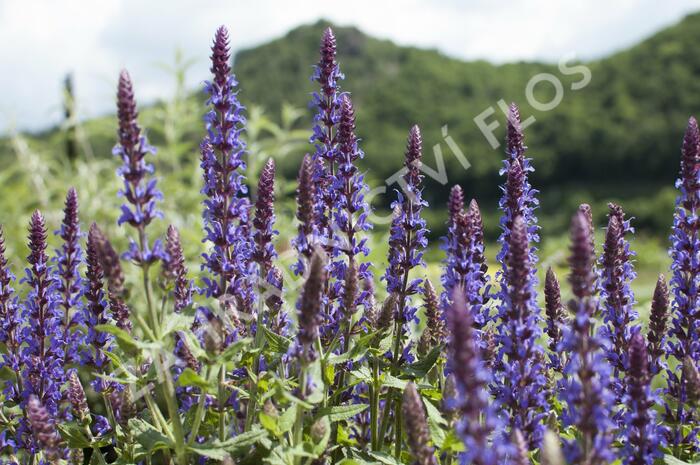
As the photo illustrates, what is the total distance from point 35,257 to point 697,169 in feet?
12.2

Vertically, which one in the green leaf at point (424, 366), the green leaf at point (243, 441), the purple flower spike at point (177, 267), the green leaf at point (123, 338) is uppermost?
the purple flower spike at point (177, 267)

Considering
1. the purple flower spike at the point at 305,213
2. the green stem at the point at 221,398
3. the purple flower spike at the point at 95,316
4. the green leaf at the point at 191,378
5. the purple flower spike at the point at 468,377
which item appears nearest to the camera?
the purple flower spike at the point at 468,377

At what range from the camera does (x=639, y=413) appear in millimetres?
2967

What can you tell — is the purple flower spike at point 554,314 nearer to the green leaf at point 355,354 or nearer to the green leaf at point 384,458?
the green leaf at point 355,354

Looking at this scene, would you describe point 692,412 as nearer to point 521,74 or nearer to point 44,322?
point 44,322

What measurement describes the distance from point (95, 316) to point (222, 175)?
3.69 ft

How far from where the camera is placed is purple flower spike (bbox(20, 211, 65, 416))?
12.9ft

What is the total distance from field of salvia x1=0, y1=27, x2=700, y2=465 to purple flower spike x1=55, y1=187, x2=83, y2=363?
13mm

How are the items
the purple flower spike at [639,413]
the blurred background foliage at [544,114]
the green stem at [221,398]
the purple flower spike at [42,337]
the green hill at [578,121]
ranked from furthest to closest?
the green hill at [578,121], the blurred background foliage at [544,114], the purple flower spike at [42,337], the green stem at [221,398], the purple flower spike at [639,413]

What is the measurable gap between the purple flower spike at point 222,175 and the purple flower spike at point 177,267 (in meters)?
0.16

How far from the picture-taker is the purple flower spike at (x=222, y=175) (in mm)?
3580

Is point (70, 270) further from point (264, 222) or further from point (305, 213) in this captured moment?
point (305, 213)

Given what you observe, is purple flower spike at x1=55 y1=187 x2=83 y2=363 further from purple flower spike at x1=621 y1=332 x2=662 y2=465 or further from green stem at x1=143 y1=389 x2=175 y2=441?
purple flower spike at x1=621 y1=332 x2=662 y2=465

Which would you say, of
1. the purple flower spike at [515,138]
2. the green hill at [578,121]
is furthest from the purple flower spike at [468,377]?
the green hill at [578,121]
